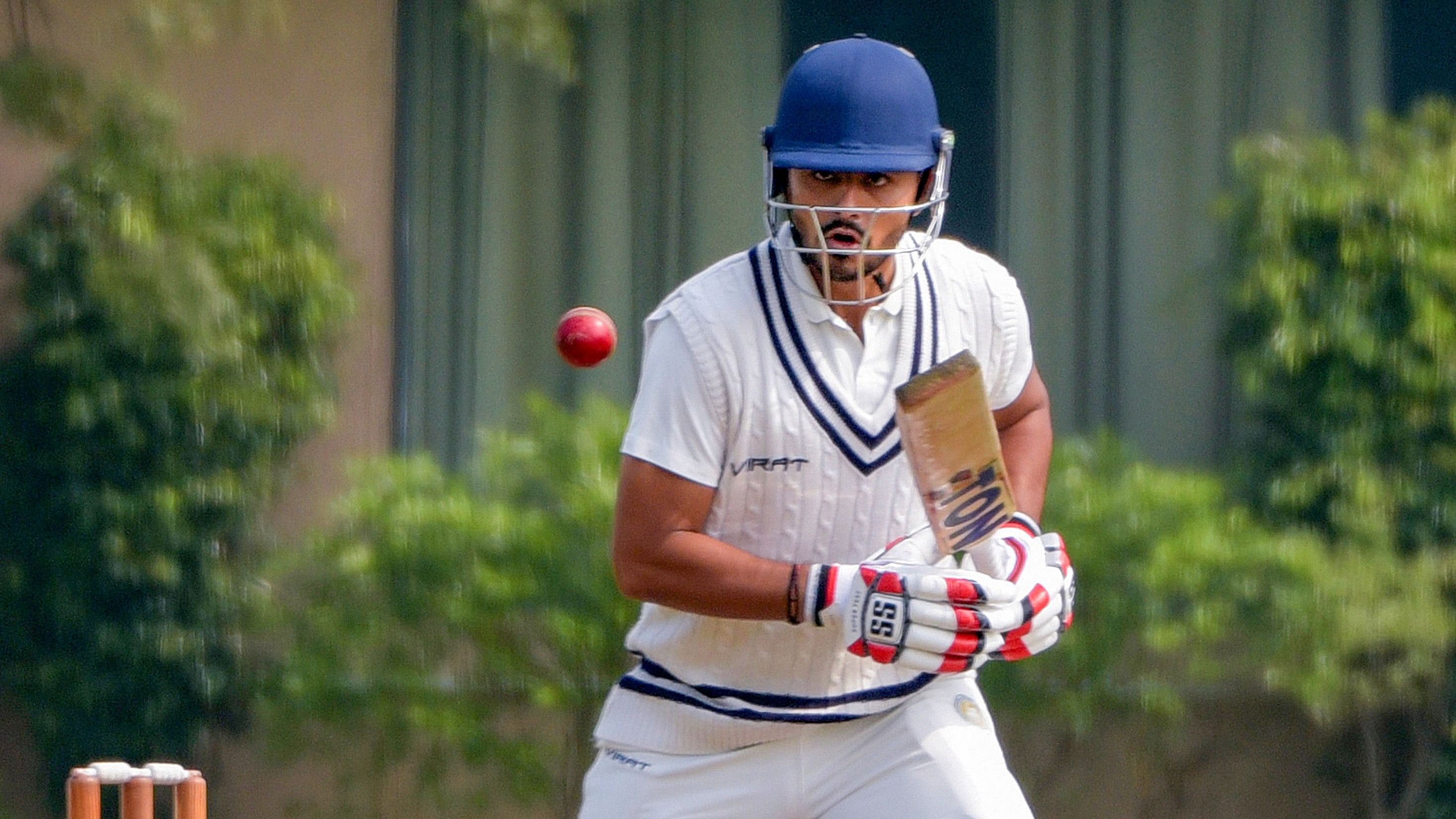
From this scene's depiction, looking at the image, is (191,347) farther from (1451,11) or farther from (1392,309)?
(1451,11)

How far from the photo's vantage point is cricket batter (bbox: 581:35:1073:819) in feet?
9.82

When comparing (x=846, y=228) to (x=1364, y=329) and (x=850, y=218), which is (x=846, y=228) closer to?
(x=850, y=218)

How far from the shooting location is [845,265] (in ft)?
10.0

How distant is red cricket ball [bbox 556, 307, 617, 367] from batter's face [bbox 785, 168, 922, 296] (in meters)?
0.62

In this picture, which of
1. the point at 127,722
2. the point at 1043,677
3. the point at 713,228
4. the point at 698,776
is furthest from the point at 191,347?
the point at 698,776

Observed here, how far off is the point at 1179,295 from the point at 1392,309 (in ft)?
2.18

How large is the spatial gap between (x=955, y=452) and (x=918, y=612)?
8.2 inches

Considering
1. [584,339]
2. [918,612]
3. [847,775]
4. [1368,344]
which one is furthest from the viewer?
[1368,344]

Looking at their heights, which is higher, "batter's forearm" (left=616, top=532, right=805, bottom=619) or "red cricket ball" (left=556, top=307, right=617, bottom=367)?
"red cricket ball" (left=556, top=307, right=617, bottom=367)

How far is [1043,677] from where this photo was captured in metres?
5.65

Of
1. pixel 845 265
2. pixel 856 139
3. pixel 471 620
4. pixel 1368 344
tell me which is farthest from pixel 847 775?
pixel 1368 344

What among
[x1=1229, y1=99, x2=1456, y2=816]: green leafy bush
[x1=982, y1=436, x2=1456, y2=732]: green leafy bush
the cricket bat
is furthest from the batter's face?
[x1=1229, y1=99, x2=1456, y2=816]: green leafy bush

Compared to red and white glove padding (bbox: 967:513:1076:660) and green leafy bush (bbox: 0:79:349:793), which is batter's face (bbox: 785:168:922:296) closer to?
red and white glove padding (bbox: 967:513:1076:660)

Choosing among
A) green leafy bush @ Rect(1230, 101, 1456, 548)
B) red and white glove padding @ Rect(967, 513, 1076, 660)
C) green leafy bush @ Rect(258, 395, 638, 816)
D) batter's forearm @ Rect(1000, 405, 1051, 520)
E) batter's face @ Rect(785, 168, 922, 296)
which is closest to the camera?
red and white glove padding @ Rect(967, 513, 1076, 660)
